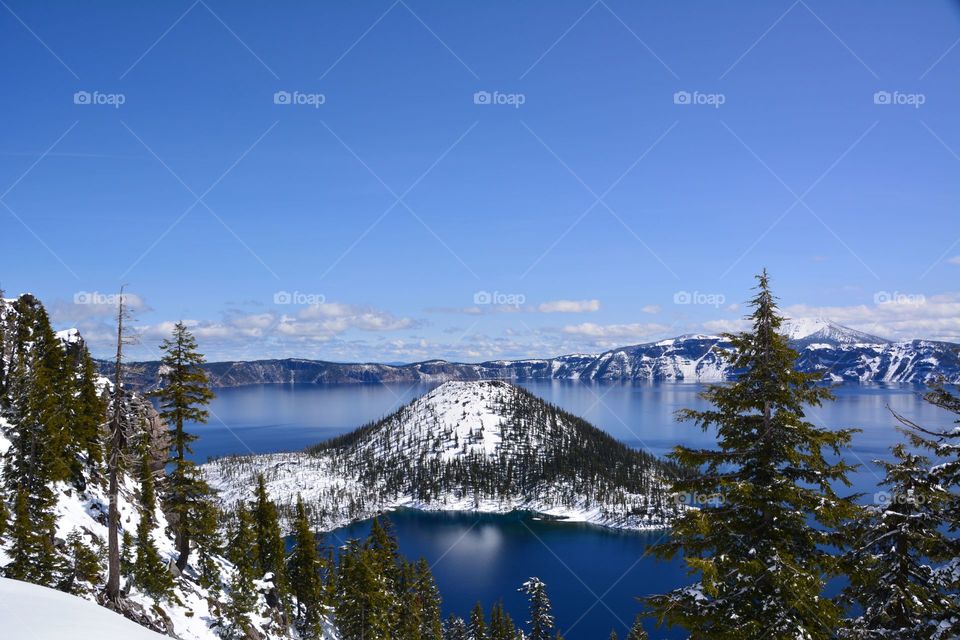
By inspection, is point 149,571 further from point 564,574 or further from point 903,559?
point 564,574

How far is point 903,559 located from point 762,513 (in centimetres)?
310

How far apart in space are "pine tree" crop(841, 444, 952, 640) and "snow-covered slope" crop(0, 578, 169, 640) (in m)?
14.3

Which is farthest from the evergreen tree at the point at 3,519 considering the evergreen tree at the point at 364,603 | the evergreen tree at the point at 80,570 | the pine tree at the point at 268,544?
the evergreen tree at the point at 364,603

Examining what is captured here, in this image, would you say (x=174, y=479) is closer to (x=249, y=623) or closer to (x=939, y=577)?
(x=249, y=623)

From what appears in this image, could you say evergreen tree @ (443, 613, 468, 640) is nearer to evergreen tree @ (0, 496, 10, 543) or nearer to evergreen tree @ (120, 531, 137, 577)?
evergreen tree @ (120, 531, 137, 577)

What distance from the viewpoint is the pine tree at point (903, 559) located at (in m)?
11.7

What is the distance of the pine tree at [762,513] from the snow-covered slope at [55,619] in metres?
10.6

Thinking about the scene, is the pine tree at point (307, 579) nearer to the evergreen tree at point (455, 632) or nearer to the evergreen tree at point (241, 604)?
the evergreen tree at point (241, 604)

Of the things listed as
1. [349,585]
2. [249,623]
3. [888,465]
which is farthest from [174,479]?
[888,465]

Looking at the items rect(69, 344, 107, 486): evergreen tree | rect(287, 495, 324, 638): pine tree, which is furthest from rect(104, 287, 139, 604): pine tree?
rect(287, 495, 324, 638): pine tree

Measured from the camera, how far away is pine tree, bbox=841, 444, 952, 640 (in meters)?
11.7

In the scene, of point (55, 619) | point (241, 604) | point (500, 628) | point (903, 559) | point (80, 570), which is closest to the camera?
point (55, 619)

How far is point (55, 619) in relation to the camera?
9.27m

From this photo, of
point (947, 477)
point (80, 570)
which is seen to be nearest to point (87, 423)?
point (80, 570)
